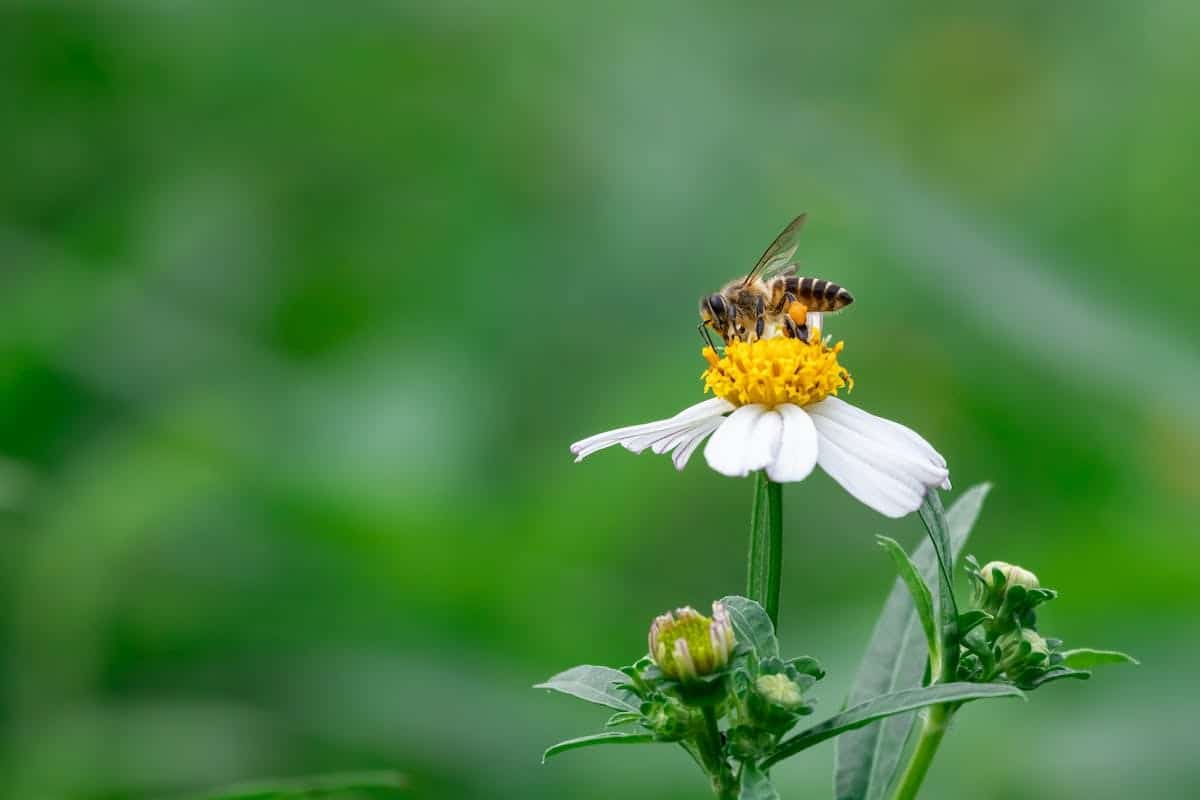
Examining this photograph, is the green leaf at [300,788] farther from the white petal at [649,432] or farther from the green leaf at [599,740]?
the white petal at [649,432]

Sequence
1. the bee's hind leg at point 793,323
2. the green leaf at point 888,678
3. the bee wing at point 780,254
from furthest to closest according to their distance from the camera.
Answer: the bee wing at point 780,254
the bee's hind leg at point 793,323
the green leaf at point 888,678

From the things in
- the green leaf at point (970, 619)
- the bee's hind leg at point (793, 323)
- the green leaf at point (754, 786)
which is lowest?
the green leaf at point (754, 786)

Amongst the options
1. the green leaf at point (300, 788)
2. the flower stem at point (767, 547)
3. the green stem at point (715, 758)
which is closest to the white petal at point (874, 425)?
the flower stem at point (767, 547)

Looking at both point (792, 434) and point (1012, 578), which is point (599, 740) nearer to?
point (792, 434)

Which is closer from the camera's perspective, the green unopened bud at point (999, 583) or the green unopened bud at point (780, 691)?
the green unopened bud at point (780, 691)

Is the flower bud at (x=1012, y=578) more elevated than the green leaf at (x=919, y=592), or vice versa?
the flower bud at (x=1012, y=578)

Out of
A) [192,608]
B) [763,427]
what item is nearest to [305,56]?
[192,608]

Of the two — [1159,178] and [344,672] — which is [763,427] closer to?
[344,672]
